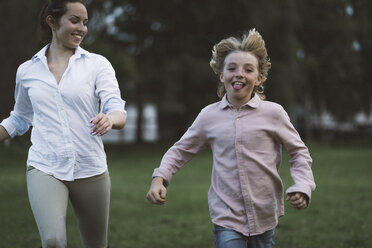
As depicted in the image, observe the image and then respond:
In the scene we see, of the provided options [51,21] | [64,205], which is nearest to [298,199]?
[64,205]

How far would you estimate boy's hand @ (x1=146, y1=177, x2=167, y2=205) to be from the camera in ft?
11.3

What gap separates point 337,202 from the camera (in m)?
10.1

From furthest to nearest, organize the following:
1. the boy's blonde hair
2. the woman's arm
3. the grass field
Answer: the grass field → the woman's arm → the boy's blonde hair

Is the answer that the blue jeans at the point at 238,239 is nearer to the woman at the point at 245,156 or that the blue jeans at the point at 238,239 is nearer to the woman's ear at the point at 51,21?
the woman at the point at 245,156

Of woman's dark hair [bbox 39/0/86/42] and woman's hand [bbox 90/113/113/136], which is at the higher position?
woman's dark hair [bbox 39/0/86/42]

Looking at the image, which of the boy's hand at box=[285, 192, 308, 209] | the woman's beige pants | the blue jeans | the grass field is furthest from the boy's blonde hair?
the grass field

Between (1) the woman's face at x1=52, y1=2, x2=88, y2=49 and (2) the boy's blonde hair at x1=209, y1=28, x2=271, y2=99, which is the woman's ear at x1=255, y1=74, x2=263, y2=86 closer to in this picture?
(2) the boy's blonde hair at x1=209, y1=28, x2=271, y2=99

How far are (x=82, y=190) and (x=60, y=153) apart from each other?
1.02 ft

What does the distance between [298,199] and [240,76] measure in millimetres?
900

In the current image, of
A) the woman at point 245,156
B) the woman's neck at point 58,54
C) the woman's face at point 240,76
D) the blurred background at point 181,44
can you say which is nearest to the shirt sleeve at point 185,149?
the woman at point 245,156

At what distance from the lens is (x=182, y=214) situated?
368 inches

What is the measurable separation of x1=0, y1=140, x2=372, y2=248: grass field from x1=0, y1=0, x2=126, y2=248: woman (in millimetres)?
3000

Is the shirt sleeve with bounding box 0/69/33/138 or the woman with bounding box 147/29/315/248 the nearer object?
the woman with bounding box 147/29/315/248

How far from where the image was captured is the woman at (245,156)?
344 centimetres
